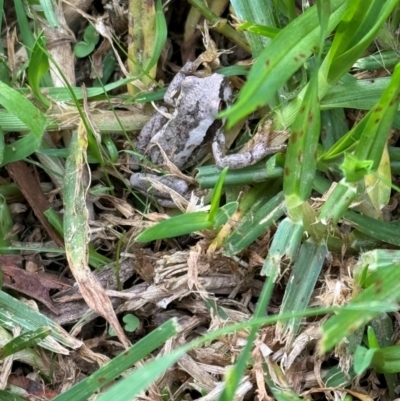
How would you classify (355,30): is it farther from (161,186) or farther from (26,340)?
(26,340)

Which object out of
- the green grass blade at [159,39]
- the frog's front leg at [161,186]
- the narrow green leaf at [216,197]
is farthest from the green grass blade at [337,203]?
the green grass blade at [159,39]

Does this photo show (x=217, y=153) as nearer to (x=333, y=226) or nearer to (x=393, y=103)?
(x=333, y=226)

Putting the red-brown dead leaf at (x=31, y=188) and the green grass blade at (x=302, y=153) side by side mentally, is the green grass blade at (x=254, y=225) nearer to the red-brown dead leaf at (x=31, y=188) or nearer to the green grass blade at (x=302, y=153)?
the green grass blade at (x=302, y=153)

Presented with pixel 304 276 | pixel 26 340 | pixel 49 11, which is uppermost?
pixel 49 11

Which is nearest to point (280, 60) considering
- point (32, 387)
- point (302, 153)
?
point (302, 153)

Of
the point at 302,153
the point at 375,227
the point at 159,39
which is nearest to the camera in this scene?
the point at 302,153

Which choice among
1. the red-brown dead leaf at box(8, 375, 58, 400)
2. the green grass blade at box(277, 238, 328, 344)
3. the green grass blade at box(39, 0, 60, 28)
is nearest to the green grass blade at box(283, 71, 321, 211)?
the green grass blade at box(277, 238, 328, 344)

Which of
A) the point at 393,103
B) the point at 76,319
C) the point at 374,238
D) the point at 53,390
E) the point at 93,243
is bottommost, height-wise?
the point at 53,390

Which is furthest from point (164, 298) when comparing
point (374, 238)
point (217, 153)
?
point (374, 238)

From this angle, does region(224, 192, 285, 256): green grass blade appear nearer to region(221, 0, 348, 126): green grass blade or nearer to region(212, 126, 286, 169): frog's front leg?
region(212, 126, 286, 169): frog's front leg
